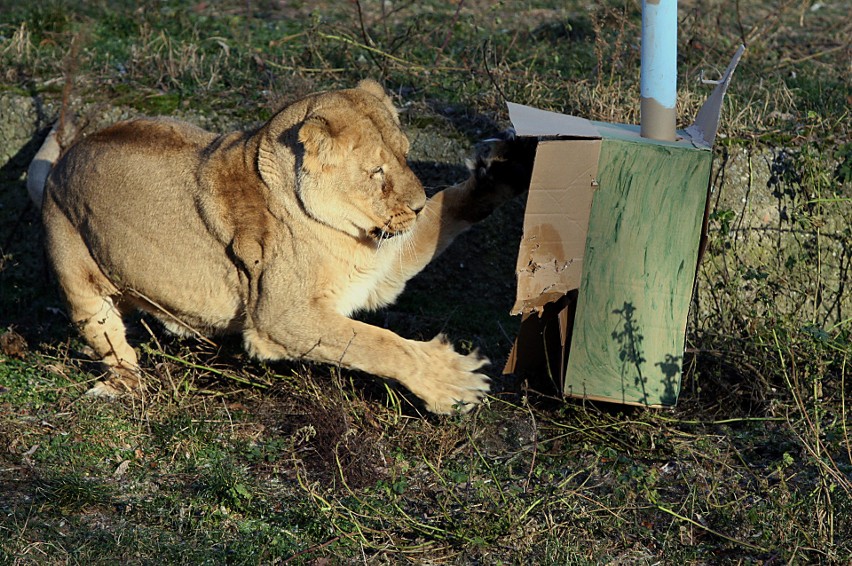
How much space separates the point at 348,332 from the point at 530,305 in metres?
0.88

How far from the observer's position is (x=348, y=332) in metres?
4.52

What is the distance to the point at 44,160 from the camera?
5973mm

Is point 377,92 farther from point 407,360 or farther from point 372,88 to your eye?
point 407,360

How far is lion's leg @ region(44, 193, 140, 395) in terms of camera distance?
5176 mm

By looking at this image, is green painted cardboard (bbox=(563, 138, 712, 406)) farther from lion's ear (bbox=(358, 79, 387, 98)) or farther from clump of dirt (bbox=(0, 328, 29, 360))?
clump of dirt (bbox=(0, 328, 29, 360))

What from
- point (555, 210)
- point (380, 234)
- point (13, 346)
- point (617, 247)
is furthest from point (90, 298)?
point (617, 247)

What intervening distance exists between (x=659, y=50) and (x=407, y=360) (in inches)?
66.5

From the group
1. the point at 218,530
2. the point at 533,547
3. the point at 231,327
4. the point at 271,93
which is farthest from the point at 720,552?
the point at 271,93

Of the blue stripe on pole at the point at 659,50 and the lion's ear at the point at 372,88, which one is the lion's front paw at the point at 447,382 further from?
the blue stripe on pole at the point at 659,50

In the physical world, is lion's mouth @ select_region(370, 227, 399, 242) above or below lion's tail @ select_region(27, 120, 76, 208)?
above

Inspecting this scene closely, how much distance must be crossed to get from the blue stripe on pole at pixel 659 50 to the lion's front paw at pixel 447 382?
1372 millimetres

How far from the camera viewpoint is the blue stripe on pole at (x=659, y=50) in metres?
4.15

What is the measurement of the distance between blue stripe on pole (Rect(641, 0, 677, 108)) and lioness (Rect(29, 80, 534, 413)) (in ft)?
2.38

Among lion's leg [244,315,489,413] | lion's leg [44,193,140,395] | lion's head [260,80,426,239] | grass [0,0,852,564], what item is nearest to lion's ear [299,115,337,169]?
lion's head [260,80,426,239]
